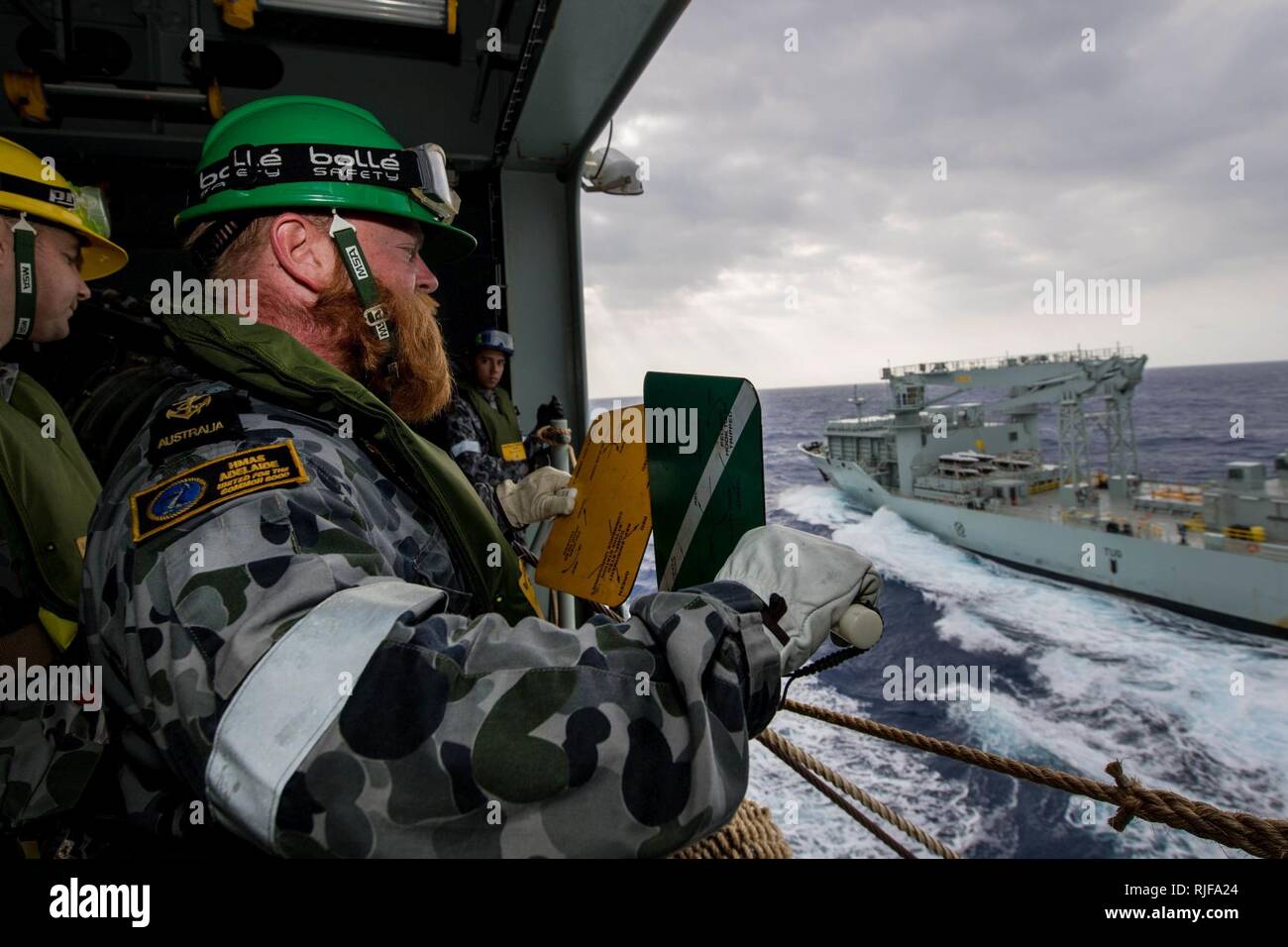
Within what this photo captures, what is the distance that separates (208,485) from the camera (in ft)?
2.49

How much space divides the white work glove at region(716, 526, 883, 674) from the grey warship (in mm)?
17647

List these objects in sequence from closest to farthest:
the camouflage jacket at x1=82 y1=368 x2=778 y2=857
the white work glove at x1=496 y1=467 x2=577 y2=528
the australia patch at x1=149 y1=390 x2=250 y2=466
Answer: the camouflage jacket at x1=82 y1=368 x2=778 y2=857 → the australia patch at x1=149 y1=390 x2=250 y2=466 → the white work glove at x1=496 y1=467 x2=577 y2=528

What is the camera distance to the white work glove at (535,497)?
252 centimetres

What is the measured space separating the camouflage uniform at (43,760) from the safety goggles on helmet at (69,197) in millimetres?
1599

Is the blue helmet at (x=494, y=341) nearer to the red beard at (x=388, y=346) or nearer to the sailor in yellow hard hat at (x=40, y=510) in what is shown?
the sailor in yellow hard hat at (x=40, y=510)

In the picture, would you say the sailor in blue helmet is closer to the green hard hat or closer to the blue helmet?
the blue helmet

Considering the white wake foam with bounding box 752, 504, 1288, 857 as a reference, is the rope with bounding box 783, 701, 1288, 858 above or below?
above

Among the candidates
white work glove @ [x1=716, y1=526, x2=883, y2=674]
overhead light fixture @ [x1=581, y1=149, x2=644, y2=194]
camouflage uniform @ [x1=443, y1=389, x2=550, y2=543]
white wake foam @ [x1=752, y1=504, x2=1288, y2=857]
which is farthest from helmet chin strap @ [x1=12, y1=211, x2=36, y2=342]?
white wake foam @ [x1=752, y1=504, x2=1288, y2=857]

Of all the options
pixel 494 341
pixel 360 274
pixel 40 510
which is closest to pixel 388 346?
pixel 360 274

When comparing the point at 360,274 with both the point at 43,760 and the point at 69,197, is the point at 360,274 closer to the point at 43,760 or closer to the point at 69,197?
the point at 43,760

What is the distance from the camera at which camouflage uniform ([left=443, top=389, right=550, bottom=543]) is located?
377cm

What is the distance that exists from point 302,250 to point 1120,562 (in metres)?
22.0
